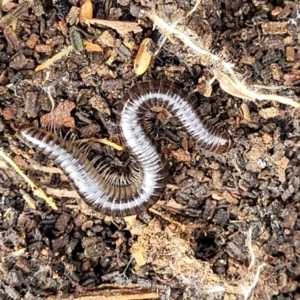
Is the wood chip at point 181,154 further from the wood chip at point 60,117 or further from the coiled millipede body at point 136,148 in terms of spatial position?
the wood chip at point 60,117

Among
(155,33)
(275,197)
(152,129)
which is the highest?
(155,33)

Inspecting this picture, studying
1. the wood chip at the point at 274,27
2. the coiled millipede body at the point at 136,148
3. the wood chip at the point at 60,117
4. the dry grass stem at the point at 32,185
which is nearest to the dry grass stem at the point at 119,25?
the coiled millipede body at the point at 136,148

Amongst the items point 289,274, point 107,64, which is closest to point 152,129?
point 107,64

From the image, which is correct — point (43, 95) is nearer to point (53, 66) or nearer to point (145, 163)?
point (53, 66)

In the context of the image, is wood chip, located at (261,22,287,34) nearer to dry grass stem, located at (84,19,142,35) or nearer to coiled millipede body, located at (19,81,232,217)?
coiled millipede body, located at (19,81,232,217)

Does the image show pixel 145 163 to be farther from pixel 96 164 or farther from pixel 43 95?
pixel 43 95

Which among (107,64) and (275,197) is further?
(275,197)

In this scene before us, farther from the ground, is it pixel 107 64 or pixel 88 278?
pixel 107 64
